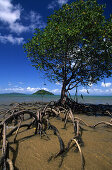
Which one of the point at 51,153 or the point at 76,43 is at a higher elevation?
the point at 76,43

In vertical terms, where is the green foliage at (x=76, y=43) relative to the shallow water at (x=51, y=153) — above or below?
above

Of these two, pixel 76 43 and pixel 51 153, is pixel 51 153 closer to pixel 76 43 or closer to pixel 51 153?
pixel 51 153

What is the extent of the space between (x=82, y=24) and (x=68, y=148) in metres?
8.04

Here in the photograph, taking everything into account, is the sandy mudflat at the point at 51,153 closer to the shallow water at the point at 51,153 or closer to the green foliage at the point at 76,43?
the shallow water at the point at 51,153

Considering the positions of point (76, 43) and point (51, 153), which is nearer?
point (51, 153)

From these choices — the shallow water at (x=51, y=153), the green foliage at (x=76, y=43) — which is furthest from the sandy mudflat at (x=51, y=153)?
the green foliage at (x=76, y=43)

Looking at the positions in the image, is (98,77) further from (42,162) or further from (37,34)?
(42,162)

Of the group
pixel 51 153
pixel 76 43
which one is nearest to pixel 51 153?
pixel 51 153

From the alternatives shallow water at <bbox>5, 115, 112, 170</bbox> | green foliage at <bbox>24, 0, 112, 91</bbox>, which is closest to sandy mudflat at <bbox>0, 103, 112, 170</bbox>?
shallow water at <bbox>5, 115, 112, 170</bbox>

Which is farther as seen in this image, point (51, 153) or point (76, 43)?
point (76, 43)

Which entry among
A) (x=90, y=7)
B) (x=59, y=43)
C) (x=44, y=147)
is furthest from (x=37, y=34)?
(x=44, y=147)

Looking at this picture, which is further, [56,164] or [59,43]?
[59,43]

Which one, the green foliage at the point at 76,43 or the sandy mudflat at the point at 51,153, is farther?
the green foliage at the point at 76,43

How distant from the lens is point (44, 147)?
2180mm
